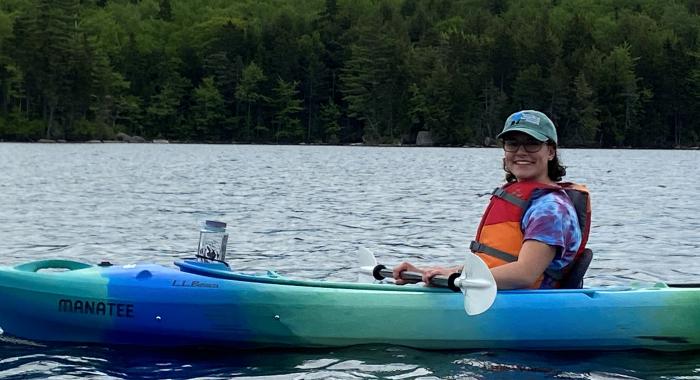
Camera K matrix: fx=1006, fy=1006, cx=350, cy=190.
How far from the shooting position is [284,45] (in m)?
118

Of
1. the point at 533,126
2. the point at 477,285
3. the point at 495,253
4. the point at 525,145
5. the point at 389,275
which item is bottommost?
the point at 389,275

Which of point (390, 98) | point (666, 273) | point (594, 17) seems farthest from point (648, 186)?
point (594, 17)

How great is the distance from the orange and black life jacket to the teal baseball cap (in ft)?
1.31

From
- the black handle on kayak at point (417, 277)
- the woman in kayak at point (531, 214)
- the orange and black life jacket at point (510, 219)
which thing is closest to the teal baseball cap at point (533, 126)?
the woman in kayak at point (531, 214)

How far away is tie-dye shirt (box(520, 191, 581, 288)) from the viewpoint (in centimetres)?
734

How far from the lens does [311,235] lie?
17609 mm

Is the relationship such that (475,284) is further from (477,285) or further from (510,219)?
(510,219)

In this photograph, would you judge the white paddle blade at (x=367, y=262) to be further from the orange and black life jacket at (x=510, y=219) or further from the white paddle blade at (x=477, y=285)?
the white paddle blade at (x=477, y=285)

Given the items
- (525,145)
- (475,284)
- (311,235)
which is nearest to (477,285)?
(475,284)

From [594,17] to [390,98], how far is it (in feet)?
131

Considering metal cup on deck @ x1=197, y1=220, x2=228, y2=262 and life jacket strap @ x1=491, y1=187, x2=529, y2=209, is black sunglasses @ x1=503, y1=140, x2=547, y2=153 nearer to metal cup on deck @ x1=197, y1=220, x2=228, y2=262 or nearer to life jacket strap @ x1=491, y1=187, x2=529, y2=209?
life jacket strap @ x1=491, y1=187, x2=529, y2=209

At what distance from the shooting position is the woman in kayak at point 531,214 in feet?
24.2

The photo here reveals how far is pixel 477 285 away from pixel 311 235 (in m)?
10.3

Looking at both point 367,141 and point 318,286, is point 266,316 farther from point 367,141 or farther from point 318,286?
point 367,141
